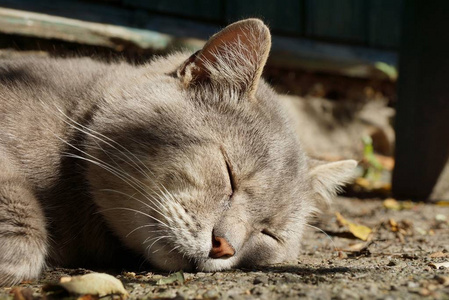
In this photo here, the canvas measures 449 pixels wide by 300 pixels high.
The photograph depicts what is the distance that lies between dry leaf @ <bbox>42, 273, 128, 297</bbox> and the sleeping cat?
340 millimetres

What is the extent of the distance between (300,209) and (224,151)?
23.5 inches

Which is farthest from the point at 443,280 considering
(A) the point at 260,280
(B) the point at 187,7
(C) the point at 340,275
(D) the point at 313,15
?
(D) the point at 313,15

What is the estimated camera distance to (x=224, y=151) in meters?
2.47

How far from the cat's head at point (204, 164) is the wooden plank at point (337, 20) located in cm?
329

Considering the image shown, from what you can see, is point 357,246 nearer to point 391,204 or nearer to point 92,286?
point 391,204

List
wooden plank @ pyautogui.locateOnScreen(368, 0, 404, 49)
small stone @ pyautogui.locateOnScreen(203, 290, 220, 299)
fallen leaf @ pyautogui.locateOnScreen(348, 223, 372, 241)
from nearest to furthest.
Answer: small stone @ pyautogui.locateOnScreen(203, 290, 220, 299), fallen leaf @ pyautogui.locateOnScreen(348, 223, 372, 241), wooden plank @ pyautogui.locateOnScreen(368, 0, 404, 49)

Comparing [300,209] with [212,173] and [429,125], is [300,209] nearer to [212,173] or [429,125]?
[212,173]

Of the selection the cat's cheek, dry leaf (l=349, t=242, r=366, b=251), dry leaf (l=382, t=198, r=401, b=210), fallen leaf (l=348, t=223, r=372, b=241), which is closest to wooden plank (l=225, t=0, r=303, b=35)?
dry leaf (l=382, t=198, r=401, b=210)

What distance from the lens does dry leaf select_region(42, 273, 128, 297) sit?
6.31ft

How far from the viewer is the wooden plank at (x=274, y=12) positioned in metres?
5.33

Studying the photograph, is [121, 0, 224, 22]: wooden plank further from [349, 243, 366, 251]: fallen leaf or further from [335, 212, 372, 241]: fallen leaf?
[349, 243, 366, 251]: fallen leaf

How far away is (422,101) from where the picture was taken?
4.47 meters

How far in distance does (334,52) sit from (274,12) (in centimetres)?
81

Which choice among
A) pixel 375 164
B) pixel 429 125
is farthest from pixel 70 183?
pixel 375 164
